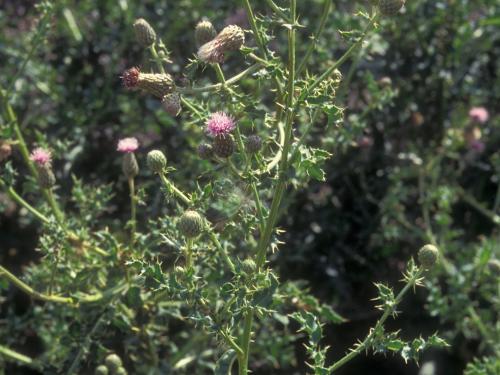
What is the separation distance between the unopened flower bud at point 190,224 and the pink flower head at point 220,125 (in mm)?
213

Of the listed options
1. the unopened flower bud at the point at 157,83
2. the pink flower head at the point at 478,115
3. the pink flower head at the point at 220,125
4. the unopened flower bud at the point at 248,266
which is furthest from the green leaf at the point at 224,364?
the pink flower head at the point at 478,115

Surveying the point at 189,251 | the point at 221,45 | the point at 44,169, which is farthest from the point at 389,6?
the point at 44,169

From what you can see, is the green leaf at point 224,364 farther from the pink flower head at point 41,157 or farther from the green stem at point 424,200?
the green stem at point 424,200

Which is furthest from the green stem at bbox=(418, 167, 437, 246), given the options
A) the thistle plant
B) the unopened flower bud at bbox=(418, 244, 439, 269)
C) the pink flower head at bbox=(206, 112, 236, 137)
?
the pink flower head at bbox=(206, 112, 236, 137)

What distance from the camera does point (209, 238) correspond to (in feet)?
7.82

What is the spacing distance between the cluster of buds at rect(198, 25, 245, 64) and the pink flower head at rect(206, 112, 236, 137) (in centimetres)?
16

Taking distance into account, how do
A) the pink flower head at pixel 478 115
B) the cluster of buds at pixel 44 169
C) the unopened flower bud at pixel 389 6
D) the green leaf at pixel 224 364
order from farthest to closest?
the pink flower head at pixel 478 115 < the cluster of buds at pixel 44 169 < the green leaf at pixel 224 364 < the unopened flower bud at pixel 389 6

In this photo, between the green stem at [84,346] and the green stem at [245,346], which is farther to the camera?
the green stem at [84,346]

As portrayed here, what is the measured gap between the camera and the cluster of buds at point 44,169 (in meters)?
2.53

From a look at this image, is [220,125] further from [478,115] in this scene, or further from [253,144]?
[478,115]

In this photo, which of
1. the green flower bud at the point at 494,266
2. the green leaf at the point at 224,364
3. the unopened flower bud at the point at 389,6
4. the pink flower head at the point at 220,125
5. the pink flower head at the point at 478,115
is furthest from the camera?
the pink flower head at the point at 478,115

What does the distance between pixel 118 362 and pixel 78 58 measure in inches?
83.0

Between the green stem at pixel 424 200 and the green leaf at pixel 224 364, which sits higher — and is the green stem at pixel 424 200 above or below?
below

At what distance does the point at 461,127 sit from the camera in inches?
150
